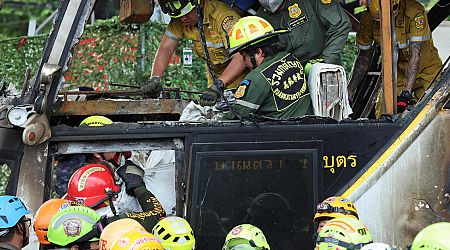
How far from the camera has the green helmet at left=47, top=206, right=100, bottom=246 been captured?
5.36m

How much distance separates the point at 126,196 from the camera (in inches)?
242

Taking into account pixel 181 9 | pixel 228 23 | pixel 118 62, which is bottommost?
pixel 118 62

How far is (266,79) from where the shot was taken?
19.7 ft

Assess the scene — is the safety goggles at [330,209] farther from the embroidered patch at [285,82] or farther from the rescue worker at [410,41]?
the rescue worker at [410,41]

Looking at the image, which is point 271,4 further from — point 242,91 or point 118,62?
point 118,62

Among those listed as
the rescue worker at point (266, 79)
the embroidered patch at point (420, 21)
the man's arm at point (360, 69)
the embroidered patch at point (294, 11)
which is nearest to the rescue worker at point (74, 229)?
the rescue worker at point (266, 79)

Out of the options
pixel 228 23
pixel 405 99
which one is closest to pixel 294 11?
pixel 228 23

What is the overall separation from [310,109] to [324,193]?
766 millimetres

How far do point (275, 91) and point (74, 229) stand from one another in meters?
1.58

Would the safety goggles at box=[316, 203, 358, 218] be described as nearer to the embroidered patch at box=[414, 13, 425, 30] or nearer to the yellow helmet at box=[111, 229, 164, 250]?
the yellow helmet at box=[111, 229, 164, 250]

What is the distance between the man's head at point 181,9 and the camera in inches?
286

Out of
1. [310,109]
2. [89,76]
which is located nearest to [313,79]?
[310,109]

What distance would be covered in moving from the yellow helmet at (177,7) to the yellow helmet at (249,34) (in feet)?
3.81

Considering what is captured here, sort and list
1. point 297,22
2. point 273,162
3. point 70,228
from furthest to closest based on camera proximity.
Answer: point 297,22 < point 273,162 < point 70,228
